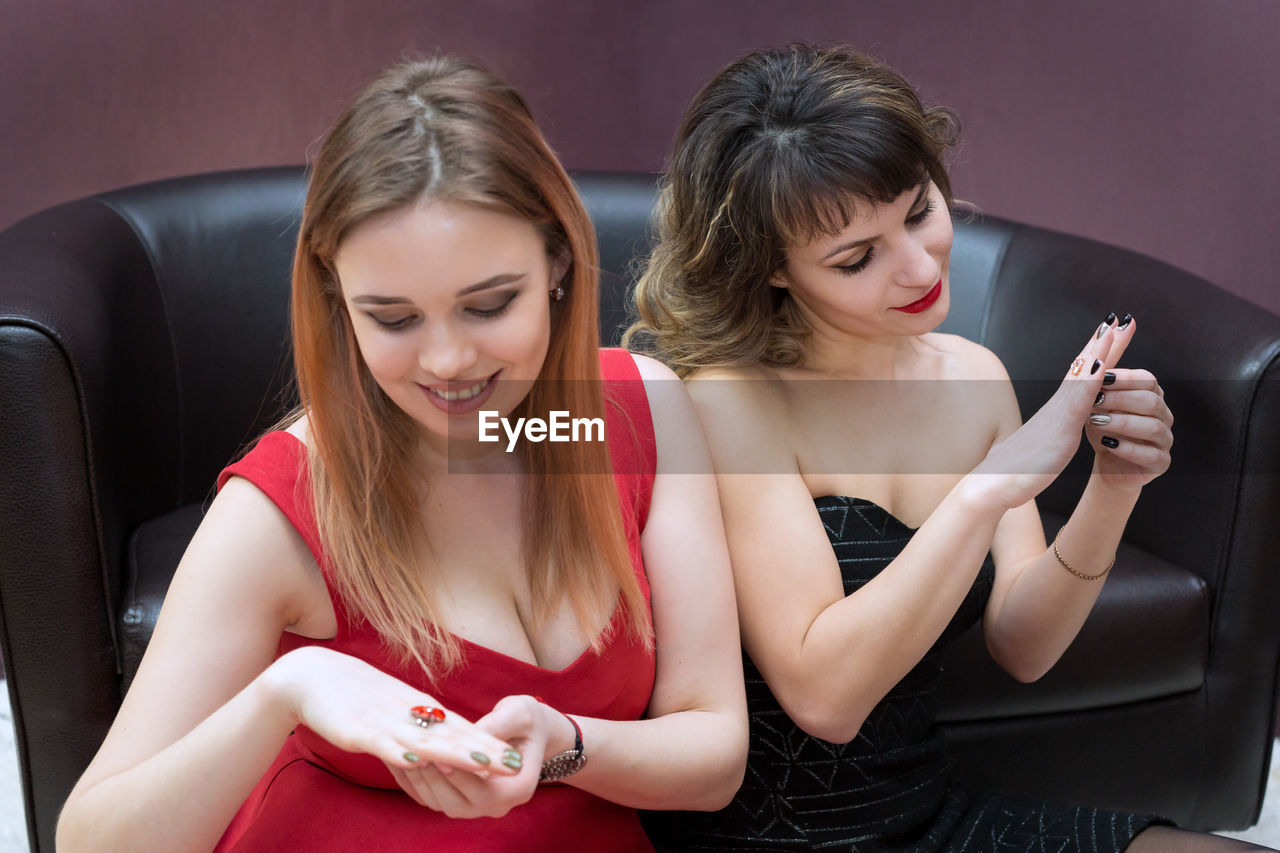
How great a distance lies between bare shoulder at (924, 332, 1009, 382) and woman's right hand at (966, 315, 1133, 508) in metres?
0.31

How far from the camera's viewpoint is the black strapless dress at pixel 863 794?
1.34 meters

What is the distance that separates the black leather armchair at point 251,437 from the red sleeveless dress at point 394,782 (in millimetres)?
485

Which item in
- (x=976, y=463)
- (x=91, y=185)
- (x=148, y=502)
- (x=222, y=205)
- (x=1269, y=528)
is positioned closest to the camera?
(x=976, y=463)

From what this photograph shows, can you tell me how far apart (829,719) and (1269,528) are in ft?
3.11

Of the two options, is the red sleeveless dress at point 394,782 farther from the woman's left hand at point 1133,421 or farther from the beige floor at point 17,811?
the beige floor at point 17,811

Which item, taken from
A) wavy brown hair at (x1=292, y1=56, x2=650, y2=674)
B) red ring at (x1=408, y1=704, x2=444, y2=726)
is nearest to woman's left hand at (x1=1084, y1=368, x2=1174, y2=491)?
wavy brown hair at (x1=292, y1=56, x2=650, y2=674)

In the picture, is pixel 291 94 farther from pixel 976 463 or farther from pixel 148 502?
pixel 976 463

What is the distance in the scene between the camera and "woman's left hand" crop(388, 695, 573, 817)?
2.97ft

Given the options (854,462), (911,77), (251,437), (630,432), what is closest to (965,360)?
(854,462)

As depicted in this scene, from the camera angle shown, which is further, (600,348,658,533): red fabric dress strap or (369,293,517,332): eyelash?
(600,348,658,533): red fabric dress strap

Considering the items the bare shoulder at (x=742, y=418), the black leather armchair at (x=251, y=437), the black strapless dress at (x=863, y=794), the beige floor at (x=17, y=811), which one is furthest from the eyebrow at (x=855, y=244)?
the beige floor at (x=17, y=811)

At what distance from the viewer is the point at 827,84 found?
4.36 feet

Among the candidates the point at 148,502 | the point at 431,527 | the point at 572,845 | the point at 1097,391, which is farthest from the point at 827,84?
the point at 148,502

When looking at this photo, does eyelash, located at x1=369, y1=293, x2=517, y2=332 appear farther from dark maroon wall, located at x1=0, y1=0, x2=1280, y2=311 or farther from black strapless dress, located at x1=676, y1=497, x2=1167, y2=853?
dark maroon wall, located at x1=0, y1=0, x2=1280, y2=311
